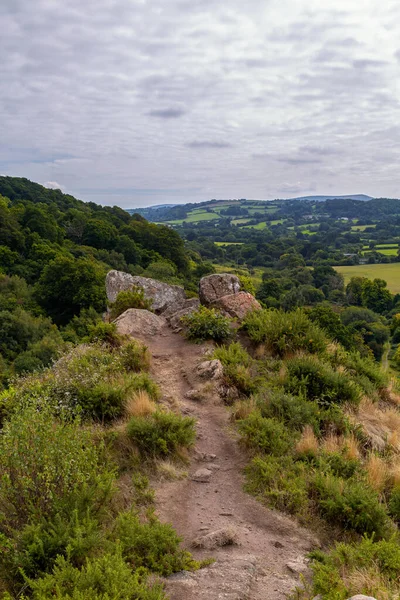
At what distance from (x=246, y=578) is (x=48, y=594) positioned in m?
2.01

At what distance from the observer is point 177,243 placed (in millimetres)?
64438

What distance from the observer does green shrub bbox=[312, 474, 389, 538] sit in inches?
211

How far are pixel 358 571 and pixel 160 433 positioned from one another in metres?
3.54

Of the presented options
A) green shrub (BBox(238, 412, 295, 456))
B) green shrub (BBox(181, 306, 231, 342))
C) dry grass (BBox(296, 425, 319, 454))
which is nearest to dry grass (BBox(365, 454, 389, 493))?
dry grass (BBox(296, 425, 319, 454))

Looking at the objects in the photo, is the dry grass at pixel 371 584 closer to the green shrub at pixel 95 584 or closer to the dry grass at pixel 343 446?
the green shrub at pixel 95 584

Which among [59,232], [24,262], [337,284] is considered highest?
[59,232]

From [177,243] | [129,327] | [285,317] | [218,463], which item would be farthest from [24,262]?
[218,463]

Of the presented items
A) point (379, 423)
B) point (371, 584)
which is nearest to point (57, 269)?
point (379, 423)

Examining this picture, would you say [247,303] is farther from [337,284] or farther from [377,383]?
[337,284]

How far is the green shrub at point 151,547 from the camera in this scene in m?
4.22

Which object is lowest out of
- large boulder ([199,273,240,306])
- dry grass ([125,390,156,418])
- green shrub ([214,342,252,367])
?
dry grass ([125,390,156,418])

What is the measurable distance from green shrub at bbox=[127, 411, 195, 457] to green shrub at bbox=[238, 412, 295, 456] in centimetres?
103

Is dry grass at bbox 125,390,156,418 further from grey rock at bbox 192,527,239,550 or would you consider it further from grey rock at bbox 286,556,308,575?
grey rock at bbox 286,556,308,575

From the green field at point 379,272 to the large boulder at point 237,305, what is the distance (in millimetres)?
86380
